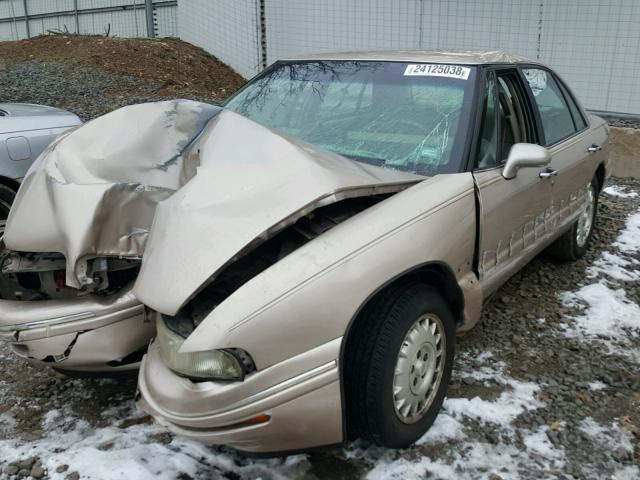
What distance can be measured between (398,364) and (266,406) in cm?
63

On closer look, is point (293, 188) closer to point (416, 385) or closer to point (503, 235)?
point (416, 385)

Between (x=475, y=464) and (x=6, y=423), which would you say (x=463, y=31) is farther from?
(x=6, y=423)

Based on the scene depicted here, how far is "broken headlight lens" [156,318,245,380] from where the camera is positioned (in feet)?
6.84

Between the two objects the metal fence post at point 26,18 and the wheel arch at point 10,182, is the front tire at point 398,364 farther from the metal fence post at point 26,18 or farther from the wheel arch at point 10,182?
the metal fence post at point 26,18

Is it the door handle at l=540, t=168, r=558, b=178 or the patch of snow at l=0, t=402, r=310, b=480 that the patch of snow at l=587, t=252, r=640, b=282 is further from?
the patch of snow at l=0, t=402, r=310, b=480

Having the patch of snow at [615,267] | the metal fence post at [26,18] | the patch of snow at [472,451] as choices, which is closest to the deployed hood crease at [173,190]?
the patch of snow at [472,451]

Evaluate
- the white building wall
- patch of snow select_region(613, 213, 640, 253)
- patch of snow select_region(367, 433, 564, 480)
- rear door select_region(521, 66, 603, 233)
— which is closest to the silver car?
patch of snow select_region(367, 433, 564, 480)

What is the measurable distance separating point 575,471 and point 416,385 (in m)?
0.77

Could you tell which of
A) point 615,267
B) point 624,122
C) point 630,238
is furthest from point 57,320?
point 624,122

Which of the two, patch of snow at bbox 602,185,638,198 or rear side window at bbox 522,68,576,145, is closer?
rear side window at bbox 522,68,576,145

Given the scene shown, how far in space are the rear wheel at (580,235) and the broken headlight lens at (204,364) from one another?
3.37 metres

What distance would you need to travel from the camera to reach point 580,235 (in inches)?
191

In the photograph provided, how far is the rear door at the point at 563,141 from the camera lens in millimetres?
3877

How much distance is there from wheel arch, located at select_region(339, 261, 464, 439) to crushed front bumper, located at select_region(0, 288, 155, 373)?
3.35 ft
